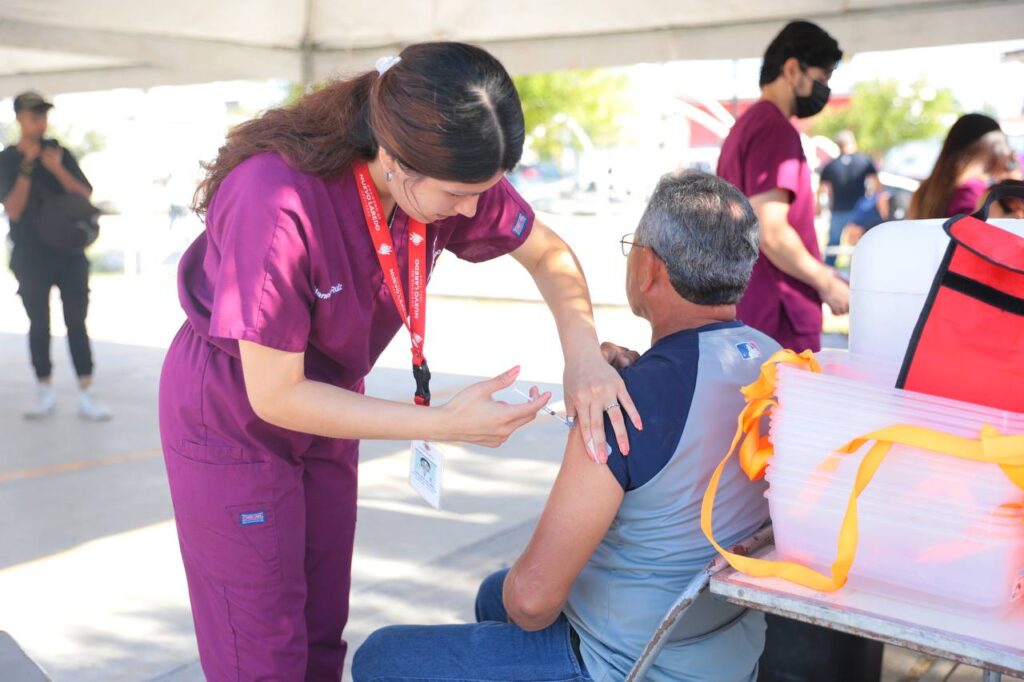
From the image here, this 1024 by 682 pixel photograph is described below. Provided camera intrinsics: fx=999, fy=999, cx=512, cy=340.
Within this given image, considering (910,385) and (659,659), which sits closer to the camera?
(910,385)

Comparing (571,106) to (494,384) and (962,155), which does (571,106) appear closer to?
(962,155)

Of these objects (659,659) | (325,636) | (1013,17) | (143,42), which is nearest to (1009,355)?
(659,659)

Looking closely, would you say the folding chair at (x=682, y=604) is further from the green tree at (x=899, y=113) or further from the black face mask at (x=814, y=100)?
the green tree at (x=899, y=113)

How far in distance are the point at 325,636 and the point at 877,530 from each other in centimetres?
110

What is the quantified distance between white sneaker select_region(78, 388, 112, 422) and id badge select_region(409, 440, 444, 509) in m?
4.34

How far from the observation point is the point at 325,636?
192cm

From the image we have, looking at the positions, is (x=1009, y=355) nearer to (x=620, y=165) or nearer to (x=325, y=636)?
(x=325, y=636)

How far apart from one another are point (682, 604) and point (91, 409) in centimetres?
506

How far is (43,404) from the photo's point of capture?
5.74 m

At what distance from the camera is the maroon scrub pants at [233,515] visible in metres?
1.59

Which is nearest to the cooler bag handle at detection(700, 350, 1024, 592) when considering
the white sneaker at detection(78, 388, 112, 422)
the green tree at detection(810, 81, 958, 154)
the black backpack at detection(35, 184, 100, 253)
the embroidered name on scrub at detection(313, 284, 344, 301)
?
the embroidered name on scrub at detection(313, 284, 344, 301)

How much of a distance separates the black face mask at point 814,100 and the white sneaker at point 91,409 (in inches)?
168

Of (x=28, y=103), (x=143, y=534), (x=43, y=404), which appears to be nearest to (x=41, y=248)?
(x=28, y=103)

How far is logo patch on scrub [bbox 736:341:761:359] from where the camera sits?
1.64 meters
